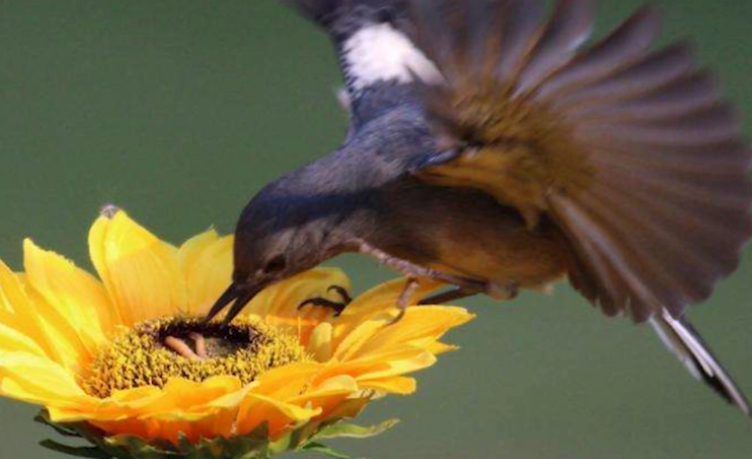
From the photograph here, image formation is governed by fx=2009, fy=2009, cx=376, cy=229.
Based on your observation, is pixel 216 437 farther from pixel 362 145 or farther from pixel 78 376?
pixel 362 145

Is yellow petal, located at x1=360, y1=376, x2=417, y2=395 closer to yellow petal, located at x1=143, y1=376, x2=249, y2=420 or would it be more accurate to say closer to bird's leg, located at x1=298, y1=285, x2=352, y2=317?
yellow petal, located at x1=143, y1=376, x2=249, y2=420

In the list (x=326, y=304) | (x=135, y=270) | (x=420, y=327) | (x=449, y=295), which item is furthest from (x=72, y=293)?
(x=449, y=295)

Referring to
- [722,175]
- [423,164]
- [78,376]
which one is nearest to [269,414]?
[78,376]

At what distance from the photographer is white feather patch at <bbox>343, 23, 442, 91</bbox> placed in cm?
276

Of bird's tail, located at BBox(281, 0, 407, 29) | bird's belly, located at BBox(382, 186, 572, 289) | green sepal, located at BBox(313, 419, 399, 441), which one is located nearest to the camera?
green sepal, located at BBox(313, 419, 399, 441)

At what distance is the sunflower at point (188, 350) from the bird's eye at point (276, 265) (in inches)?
2.1

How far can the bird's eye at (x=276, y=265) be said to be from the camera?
2.19 metres

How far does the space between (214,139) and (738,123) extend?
3.40 metres

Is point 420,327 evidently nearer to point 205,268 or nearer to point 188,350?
point 188,350

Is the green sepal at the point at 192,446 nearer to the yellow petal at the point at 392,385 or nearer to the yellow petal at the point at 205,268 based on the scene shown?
the yellow petal at the point at 392,385

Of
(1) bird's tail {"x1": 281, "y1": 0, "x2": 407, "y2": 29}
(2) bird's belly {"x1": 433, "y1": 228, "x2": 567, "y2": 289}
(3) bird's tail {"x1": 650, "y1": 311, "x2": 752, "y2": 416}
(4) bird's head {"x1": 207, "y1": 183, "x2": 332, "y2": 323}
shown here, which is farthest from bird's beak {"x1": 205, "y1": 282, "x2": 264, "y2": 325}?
(1) bird's tail {"x1": 281, "y1": 0, "x2": 407, "y2": 29}

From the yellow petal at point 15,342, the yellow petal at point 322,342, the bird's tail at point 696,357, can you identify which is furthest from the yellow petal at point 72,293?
the bird's tail at point 696,357

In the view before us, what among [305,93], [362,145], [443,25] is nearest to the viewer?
[443,25]

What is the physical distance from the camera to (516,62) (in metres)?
2.11
